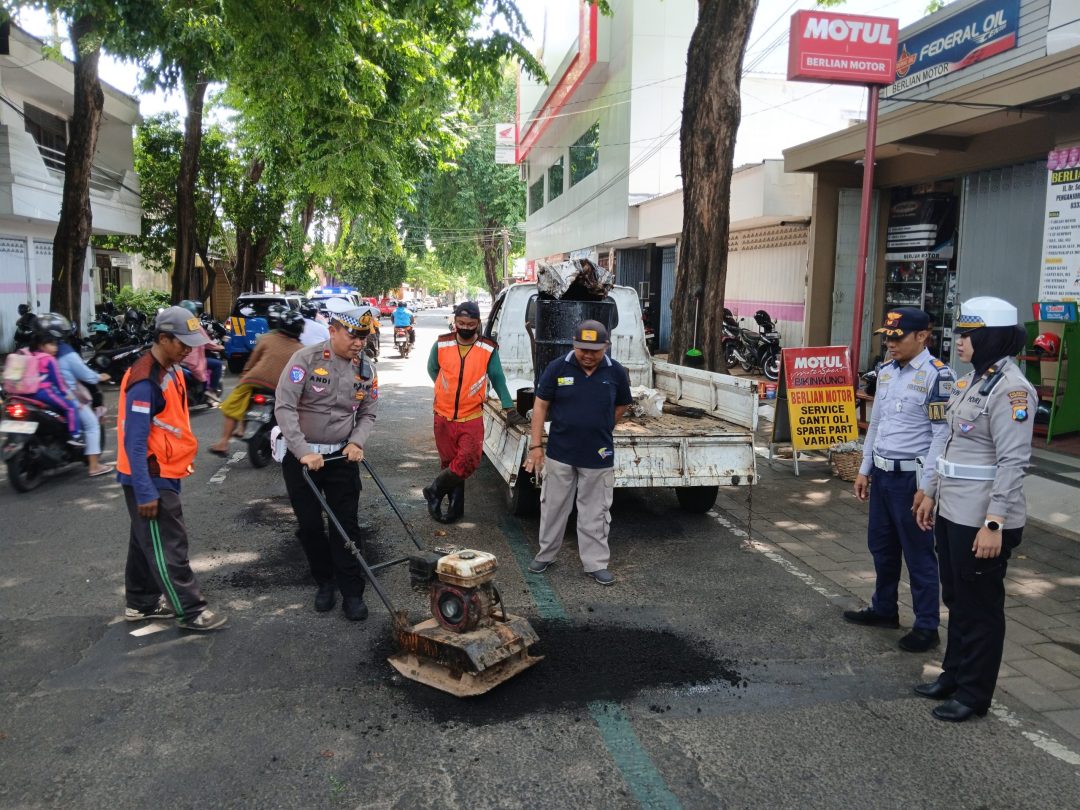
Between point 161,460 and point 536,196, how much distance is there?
131 feet

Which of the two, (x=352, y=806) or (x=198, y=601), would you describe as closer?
(x=352, y=806)

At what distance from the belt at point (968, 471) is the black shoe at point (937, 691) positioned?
103 cm

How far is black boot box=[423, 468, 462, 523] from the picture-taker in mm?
6555

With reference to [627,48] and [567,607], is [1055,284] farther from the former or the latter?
[627,48]

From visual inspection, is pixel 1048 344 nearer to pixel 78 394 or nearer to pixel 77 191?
pixel 78 394

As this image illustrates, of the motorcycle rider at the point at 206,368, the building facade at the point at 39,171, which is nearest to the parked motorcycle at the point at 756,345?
the motorcycle rider at the point at 206,368

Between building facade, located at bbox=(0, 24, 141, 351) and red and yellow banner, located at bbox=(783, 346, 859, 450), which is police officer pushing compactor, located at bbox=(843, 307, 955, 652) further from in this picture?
building facade, located at bbox=(0, 24, 141, 351)

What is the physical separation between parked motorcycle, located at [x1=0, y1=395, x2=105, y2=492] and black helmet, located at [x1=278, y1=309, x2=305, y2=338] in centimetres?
236

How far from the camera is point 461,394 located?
254 inches

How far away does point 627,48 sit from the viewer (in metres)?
21.4

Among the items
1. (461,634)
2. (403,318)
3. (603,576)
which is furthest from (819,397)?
(403,318)

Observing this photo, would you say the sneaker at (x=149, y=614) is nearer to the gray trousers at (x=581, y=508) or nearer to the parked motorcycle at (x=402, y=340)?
the gray trousers at (x=581, y=508)

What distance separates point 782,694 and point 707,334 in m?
6.48

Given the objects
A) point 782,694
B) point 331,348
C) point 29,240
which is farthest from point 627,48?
point 782,694
